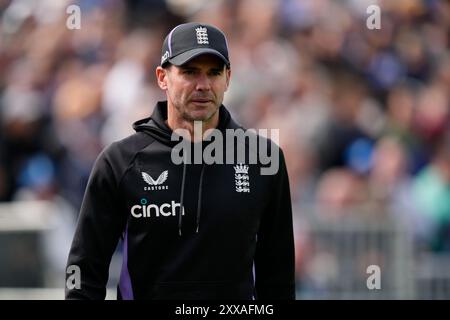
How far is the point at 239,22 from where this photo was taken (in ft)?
35.6

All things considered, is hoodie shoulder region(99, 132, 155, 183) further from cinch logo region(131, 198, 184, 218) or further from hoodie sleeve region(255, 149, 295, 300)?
hoodie sleeve region(255, 149, 295, 300)

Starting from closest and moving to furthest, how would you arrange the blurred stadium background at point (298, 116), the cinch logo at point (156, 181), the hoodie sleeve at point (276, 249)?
1. the cinch logo at point (156, 181)
2. the hoodie sleeve at point (276, 249)
3. the blurred stadium background at point (298, 116)

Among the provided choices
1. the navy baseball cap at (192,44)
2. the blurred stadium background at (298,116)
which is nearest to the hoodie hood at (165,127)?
the navy baseball cap at (192,44)

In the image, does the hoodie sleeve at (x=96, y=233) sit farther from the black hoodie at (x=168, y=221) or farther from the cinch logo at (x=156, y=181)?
the cinch logo at (x=156, y=181)

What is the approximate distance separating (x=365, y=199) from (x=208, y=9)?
2781 millimetres

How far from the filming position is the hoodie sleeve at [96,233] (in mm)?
4410

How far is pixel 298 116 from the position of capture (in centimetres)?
1003

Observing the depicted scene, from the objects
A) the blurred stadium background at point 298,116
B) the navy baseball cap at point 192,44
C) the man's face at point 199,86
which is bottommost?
the man's face at point 199,86

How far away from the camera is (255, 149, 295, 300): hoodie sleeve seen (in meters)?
4.59

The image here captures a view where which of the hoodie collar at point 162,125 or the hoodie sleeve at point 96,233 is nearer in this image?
the hoodie sleeve at point 96,233

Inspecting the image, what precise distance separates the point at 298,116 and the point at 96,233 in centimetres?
578

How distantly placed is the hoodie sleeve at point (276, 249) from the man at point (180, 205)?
32 mm

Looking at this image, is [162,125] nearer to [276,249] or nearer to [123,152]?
[123,152]

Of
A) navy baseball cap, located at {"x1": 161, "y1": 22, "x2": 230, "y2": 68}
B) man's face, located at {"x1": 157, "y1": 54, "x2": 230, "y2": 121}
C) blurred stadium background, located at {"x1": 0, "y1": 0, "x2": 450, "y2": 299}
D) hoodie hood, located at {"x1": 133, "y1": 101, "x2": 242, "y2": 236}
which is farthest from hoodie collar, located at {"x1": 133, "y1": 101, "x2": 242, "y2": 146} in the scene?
blurred stadium background, located at {"x1": 0, "y1": 0, "x2": 450, "y2": 299}
